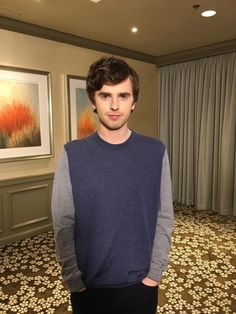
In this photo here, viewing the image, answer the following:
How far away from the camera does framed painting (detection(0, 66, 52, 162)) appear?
118 inches

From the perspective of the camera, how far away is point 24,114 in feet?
10.3

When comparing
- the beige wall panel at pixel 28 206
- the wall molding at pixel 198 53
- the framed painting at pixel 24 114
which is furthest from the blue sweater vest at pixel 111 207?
the wall molding at pixel 198 53

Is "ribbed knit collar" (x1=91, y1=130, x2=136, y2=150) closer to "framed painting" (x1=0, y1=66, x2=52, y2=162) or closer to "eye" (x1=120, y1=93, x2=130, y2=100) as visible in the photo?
A: "eye" (x1=120, y1=93, x2=130, y2=100)

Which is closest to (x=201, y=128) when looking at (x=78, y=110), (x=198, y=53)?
(x=198, y=53)

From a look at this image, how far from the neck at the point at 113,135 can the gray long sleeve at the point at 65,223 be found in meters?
0.17

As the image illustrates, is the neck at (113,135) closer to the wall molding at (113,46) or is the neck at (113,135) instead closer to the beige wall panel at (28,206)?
the beige wall panel at (28,206)

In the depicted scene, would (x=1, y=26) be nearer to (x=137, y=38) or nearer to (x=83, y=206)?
(x=137, y=38)

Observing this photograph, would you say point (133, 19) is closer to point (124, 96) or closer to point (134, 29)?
point (134, 29)

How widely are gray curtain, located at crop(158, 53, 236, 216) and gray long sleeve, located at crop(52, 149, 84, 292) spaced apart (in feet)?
11.5

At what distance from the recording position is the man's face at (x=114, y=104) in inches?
39.4

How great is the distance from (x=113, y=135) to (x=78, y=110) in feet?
8.89

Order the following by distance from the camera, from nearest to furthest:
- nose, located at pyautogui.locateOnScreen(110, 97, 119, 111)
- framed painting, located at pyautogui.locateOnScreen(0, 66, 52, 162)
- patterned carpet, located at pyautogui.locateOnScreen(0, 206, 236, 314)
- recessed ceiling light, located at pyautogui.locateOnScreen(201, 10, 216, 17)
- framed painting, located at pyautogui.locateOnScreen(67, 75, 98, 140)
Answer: nose, located at pyautogui.locateOnScreen(110, 97, 119, 111) → patterned carpet, located at pyautogui.locateOnScreen(0, 206, 236, 314) → recessed ceiling light, located at pyautogui.locateOnScreen(201, 10, 216, 17) → framed painting, located at pyautogui.locateOnScreen(0, 66, 52, 162) → framed painting, located at pyautogui.locateOnScreen(67, 75, 98, 140)

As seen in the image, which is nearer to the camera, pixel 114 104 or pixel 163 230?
pixel 114 104

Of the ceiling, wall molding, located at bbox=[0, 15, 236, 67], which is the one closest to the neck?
the ceiling
